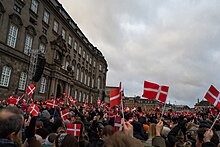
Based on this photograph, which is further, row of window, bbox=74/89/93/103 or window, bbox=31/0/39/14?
row of window, bbox=74/89/93/103

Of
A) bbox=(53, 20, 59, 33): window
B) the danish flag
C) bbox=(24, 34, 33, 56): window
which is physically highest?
bbox=(53, 20, 59, 33): window

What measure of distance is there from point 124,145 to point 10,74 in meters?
21.1

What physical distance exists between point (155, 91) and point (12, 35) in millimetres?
19588

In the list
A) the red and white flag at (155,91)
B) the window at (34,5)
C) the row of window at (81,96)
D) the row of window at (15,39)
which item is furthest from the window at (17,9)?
the row of window at (81,96)

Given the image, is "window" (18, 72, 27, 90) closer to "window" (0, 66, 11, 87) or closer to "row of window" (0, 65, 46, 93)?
"row of window" (0, 65, 46, 93)

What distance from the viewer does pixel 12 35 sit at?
20016 mm

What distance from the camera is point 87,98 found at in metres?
45.2

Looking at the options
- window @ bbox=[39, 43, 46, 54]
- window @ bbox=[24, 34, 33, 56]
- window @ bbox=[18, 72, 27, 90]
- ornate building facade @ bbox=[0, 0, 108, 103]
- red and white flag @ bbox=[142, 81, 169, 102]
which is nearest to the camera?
red and white flag @ bbox=[142, 81, 169, 102]

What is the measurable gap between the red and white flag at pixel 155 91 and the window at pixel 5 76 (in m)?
17.8

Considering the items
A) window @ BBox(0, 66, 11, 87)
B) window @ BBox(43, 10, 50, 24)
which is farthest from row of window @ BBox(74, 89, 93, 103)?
window @ BBox(0, 66, 11, 87)

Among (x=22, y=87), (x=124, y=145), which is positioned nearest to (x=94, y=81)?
(x=22, y=87)

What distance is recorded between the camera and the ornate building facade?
751 inches

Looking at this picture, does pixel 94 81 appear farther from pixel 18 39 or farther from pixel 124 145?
pixel 124 145

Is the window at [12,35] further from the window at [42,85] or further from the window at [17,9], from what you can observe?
the window at [42,85]
